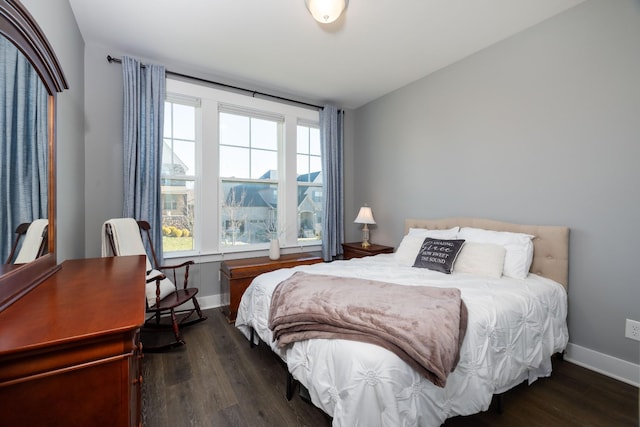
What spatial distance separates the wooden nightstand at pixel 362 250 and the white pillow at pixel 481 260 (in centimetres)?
130

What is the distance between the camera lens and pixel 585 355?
2.12 meters

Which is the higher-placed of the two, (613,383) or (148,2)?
(148,2)

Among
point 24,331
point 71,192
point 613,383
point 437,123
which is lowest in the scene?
point 613,383

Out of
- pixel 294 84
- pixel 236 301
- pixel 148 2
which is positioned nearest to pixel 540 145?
pixel 294 84

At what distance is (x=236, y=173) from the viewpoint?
3520 mm

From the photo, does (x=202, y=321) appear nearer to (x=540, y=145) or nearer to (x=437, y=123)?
(x=437, y=123)

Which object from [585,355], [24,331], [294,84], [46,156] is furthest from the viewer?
[294,84]

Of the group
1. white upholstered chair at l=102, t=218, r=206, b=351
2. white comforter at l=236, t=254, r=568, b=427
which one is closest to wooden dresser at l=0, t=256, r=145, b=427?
white comforter at l=236, t=254, r=568, b=427

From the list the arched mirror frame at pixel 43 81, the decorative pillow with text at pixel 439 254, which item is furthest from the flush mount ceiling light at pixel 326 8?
the decorative pillow with text at pixel 439 254

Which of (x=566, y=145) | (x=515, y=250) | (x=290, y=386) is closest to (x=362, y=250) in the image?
(x=515, y=250)

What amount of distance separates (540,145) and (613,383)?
Result: 181 cm

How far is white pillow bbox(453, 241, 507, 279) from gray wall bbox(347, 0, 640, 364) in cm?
47

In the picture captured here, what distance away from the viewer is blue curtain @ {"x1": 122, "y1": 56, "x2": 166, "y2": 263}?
8.97 feet

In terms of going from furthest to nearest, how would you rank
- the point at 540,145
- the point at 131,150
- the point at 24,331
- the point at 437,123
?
the point at 437,123, the point at 131,150, the point at 540,145, the point at 24,331
